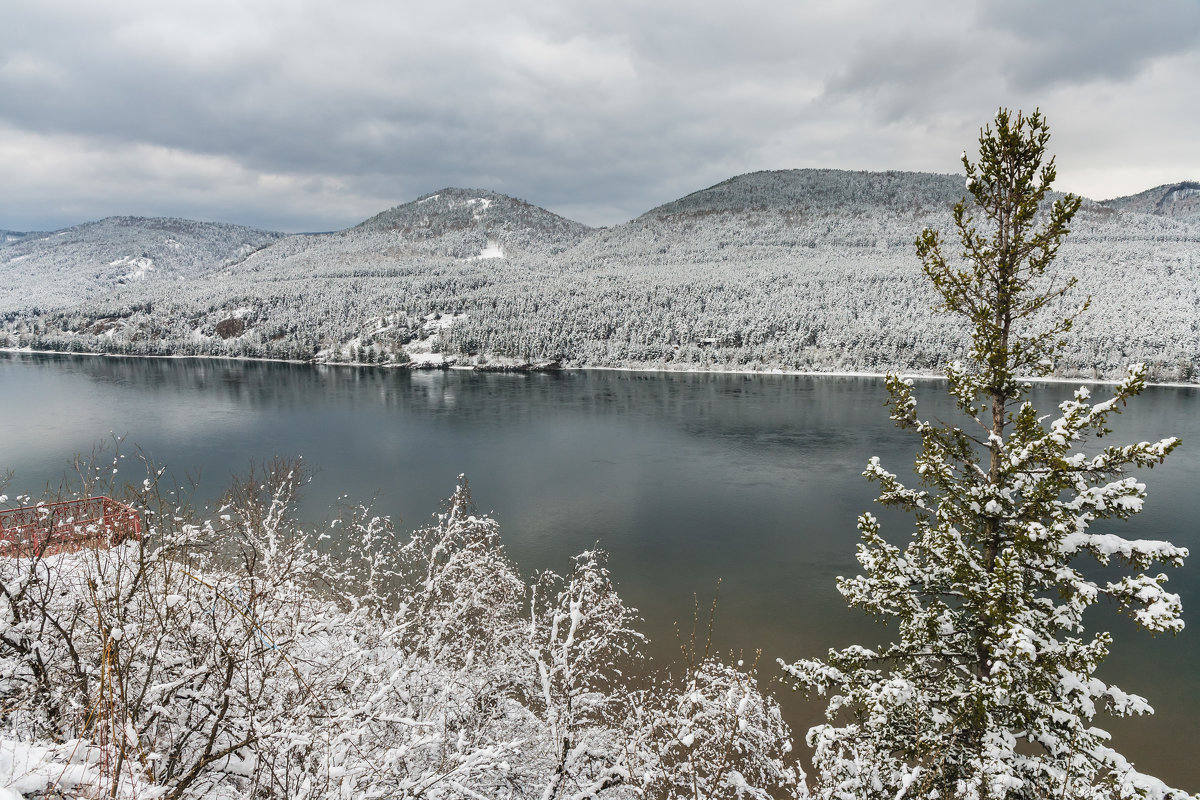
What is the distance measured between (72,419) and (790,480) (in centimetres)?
6132

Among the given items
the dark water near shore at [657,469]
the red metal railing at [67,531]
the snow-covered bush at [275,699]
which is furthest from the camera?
the dark water near shore at [657,469]

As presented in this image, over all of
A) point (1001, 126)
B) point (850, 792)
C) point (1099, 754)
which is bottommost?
point (850, 792)

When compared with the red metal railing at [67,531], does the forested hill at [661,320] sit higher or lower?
higher

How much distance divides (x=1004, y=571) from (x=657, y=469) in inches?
1348

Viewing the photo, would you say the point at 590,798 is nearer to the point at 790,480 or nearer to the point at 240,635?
the point at 240,635

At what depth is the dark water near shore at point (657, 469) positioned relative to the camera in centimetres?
1981

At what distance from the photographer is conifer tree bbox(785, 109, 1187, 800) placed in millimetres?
6465

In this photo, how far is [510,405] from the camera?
69.2 meters

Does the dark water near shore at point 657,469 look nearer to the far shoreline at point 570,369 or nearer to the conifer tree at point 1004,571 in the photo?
the conifer tree at point 1004,571

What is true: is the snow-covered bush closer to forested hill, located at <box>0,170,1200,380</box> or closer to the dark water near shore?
the dark water near shore

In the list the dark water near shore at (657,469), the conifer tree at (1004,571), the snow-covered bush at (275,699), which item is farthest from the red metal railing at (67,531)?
the dark water near shore at (657,469)

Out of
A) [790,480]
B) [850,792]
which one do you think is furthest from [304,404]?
[850,792]

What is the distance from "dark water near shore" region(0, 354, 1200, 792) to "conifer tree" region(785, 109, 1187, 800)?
8986mm

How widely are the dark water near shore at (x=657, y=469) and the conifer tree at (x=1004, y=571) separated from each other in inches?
354
